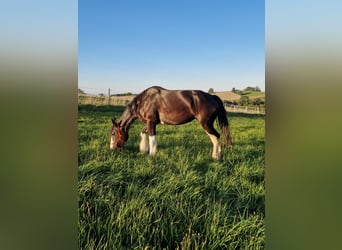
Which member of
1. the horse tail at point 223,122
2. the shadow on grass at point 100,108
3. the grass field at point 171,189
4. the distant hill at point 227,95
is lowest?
the grass field at point 171,189

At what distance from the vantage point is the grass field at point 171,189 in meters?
2.00

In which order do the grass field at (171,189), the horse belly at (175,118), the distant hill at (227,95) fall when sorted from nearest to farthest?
the grass field at (171,189) → the distant hill at (227,95) → the horse belly at (175,118)

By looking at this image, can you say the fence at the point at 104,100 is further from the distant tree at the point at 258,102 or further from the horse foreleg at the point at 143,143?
the distant tree at the point at 258,102

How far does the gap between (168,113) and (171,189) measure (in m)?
0.63

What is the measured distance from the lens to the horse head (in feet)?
7.54

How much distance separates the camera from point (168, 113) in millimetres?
2373

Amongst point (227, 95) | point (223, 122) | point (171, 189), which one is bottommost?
point (171, 189)

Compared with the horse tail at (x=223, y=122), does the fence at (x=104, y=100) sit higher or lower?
higher

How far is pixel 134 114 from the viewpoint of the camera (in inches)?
91.6

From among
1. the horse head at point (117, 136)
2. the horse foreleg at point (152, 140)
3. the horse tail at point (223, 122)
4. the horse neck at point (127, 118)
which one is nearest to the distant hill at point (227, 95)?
the horse tail at point (223, 122)

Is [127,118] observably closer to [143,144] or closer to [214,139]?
[143,144]

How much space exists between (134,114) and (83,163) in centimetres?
56

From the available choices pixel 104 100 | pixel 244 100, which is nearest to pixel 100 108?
pixel 104 100
